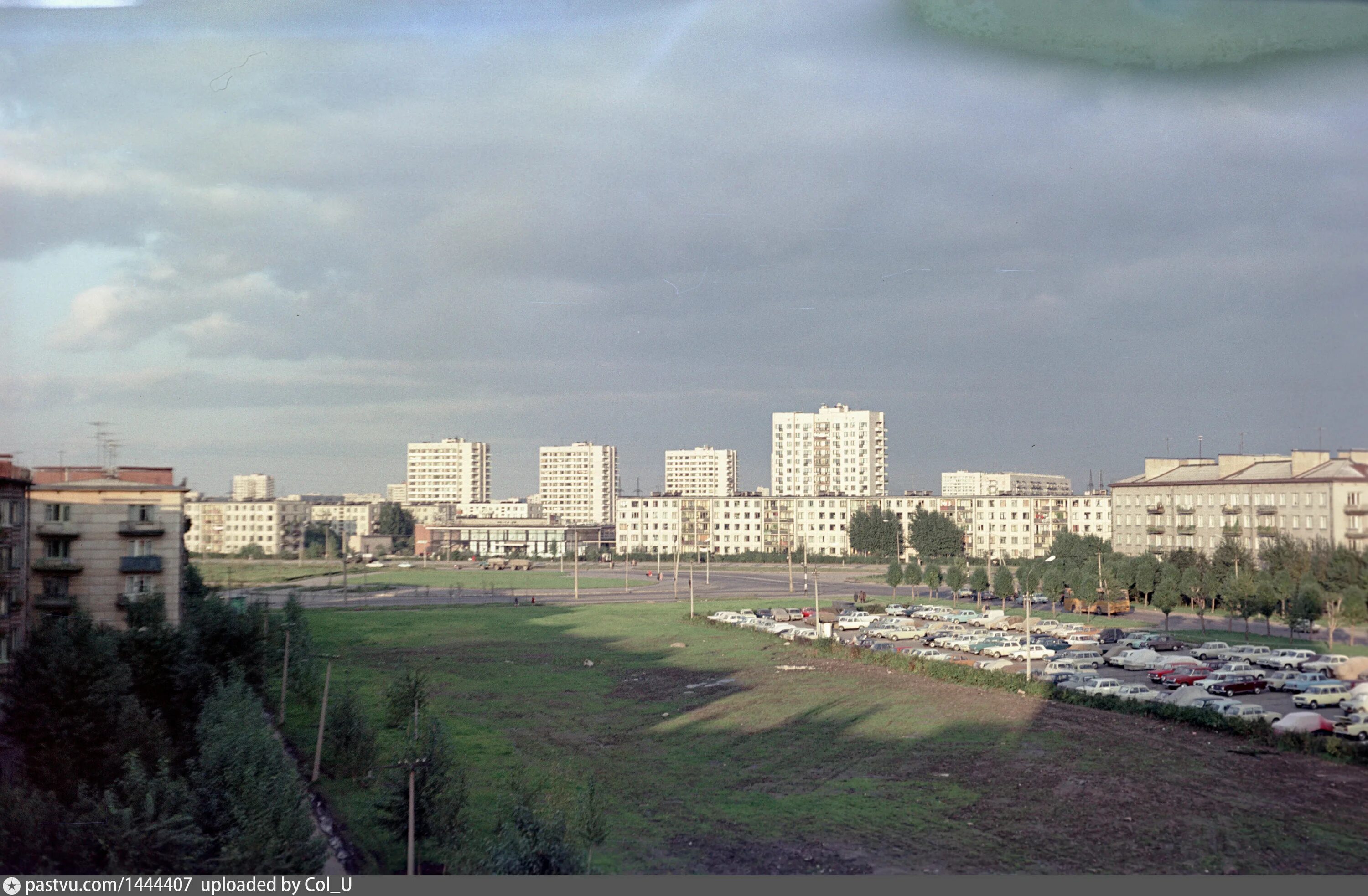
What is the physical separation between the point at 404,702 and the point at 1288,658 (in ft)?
18.6

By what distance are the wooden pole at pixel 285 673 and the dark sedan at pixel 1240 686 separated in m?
7.47

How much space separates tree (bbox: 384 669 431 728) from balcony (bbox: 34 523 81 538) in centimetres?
277

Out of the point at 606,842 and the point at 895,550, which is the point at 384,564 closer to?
the point at 895,550

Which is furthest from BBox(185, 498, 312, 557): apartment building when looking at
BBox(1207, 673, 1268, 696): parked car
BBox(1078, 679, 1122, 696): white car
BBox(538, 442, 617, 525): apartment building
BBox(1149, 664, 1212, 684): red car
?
BBox(538, 442, 617, 525): apartment building

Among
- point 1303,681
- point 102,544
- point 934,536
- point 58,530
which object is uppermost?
point 58,530

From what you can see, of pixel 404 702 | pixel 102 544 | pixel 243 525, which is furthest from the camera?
pixel 243 525

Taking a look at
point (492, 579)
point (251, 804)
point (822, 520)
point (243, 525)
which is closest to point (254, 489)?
point (243, 525)

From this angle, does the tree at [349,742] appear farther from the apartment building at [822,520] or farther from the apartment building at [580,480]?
A: the apartment building at [580,480]

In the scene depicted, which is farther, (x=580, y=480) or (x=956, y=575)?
(x=580, y=480)

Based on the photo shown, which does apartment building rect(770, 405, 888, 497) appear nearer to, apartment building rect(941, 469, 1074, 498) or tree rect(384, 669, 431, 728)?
apartment building rect(941, 469, 1074, 498)

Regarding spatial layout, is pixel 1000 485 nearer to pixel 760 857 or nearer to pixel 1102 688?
pixel 1102 688

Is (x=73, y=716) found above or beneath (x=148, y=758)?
above

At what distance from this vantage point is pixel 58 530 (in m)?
7.07

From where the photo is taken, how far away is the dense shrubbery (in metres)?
3.59
